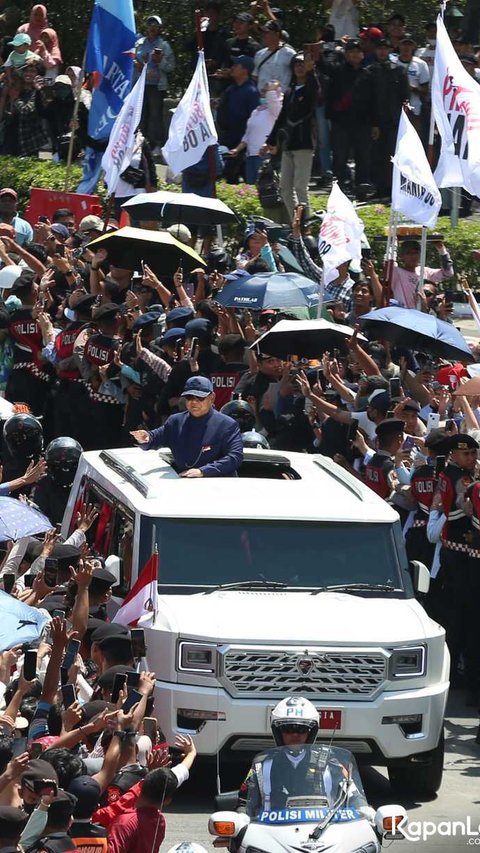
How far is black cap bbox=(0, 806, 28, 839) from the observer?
7387mm

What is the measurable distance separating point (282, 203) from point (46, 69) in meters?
6.42

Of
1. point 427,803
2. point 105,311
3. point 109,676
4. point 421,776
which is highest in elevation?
point 105,311

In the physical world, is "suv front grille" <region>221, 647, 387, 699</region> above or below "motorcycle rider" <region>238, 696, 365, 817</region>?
below

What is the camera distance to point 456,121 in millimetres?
16094

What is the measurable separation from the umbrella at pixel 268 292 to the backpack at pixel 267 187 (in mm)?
4781

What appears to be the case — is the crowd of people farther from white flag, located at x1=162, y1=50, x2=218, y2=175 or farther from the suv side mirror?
the suv side mirror

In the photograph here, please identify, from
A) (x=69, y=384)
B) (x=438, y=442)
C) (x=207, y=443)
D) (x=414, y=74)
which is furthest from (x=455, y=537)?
(x=414, y=74)

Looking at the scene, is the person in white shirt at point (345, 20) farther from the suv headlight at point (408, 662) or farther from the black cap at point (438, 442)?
the suv headlight at point (408, 662)

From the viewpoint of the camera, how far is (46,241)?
800 inches

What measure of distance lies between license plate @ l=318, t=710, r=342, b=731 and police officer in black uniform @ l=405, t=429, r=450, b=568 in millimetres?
3283

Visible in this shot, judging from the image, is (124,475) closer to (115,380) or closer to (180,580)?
(180,580)

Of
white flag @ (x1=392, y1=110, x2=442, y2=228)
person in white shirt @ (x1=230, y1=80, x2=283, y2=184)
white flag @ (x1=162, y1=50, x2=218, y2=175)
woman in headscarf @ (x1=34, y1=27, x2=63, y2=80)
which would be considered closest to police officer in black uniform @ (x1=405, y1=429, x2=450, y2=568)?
white flag @ (x1=392, y1=110, x2=442, y2=228)

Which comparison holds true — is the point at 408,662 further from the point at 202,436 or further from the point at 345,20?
the point at 345,20

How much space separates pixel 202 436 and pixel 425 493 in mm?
2041
